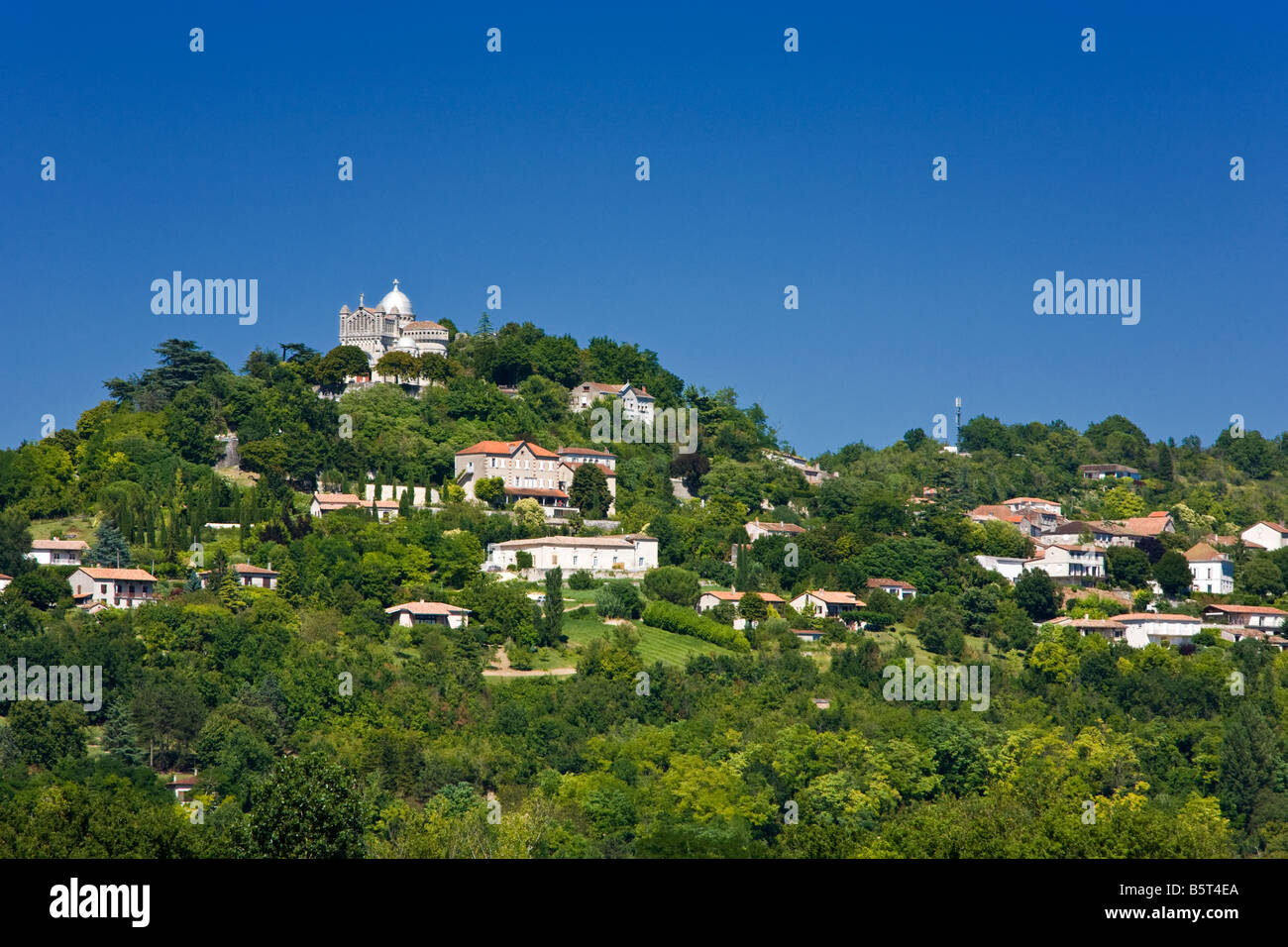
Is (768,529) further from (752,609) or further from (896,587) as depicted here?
(752,609)

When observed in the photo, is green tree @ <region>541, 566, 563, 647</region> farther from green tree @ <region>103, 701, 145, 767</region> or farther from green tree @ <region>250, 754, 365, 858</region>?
green tree @ <region>250, 754, 365, 858</region>

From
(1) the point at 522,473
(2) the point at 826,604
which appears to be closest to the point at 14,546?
(1) the point at 522,473

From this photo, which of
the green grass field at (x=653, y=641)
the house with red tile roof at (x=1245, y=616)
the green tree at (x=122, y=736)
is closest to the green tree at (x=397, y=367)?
the green grass field at (x=653, y=641)

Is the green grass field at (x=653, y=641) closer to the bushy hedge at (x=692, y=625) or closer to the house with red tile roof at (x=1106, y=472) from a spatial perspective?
the bushy hedge at (x=692, y=625)

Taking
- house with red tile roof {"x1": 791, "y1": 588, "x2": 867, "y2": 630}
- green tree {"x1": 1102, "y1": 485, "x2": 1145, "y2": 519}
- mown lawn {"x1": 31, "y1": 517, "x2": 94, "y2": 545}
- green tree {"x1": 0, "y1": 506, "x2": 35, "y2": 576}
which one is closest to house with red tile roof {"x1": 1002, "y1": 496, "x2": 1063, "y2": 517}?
green tree {"x1": 1102, "y1": 485, "x2": 1145, "y2": 519}

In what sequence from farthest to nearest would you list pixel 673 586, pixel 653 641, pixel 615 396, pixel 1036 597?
pixel 615 396 < pixel 1036 597 < pixel 673 586 < pixel 653 641
